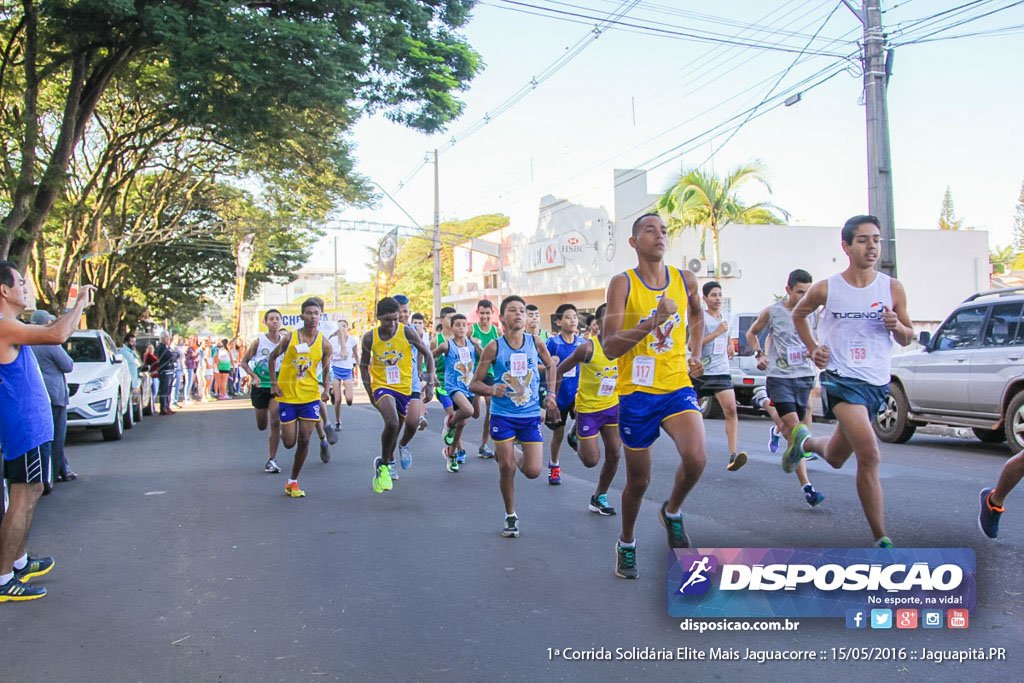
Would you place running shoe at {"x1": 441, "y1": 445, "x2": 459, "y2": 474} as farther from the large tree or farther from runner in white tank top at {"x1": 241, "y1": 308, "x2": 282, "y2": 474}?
the large tree

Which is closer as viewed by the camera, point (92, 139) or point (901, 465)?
point (901, 465)

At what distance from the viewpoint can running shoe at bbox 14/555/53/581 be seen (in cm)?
534

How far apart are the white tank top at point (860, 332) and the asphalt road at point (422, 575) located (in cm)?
131

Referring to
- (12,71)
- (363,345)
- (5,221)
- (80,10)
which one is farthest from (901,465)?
(12,71)

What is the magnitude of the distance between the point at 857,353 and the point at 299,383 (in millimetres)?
5382

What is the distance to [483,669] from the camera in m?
3.84

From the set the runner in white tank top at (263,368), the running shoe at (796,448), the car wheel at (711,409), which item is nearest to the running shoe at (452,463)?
the runner in white tank top at (263,368)

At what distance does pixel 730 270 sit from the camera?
27547 millimetres

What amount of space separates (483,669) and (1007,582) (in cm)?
300

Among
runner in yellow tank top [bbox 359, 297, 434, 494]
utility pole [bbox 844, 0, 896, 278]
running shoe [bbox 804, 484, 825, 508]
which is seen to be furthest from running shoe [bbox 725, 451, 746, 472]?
utility pole [bbox 844, 0, 896, 278]

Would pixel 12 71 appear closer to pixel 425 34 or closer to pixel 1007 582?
pixel 425 34

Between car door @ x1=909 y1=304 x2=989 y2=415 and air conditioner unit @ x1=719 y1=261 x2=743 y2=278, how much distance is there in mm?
16240

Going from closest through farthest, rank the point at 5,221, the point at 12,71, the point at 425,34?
1. the point at 5,221
2. the point at 425,34
3. the point at 12,71

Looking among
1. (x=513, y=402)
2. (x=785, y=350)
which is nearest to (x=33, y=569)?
(x=513, y=402)
